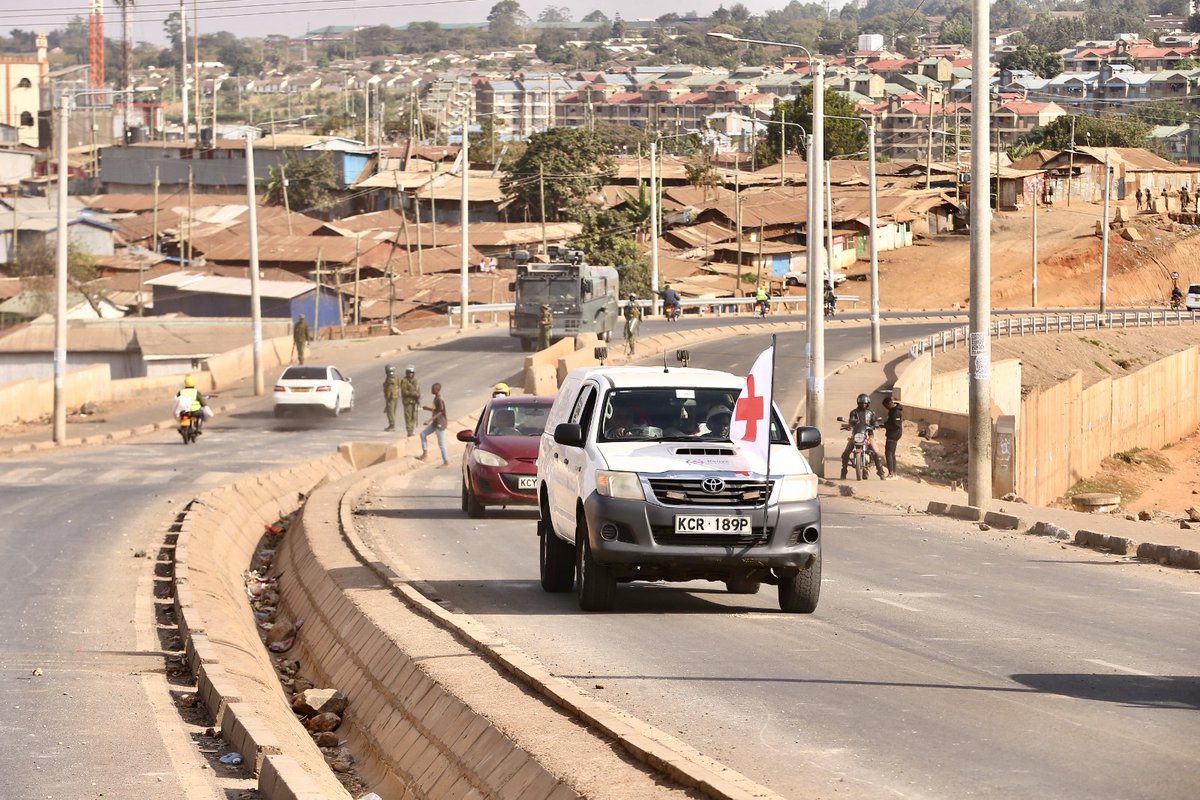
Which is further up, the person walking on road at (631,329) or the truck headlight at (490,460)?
the person walking on road at (631,329)

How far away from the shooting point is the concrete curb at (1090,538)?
17.6 m

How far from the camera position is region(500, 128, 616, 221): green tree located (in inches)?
4330

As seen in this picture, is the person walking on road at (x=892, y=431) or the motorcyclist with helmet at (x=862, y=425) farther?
the person walking on road at (x=892, y=431)

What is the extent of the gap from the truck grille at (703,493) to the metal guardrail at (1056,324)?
4237 cm

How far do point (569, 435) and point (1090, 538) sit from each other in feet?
27.4

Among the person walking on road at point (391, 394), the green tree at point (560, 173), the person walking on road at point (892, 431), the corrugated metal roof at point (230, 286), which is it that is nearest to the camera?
the person walking on road at point (892, 431)

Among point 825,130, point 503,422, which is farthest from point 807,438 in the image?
point 825,130

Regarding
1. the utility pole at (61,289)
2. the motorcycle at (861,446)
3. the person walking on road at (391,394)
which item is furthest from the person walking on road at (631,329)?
the motorcycle at (861,446)

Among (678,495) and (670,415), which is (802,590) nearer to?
(678,495)

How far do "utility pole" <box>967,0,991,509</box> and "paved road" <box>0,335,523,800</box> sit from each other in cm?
1095

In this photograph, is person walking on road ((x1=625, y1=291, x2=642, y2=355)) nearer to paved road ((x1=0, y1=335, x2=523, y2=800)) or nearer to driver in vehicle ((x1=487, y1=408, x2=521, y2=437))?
paved road ((x1=0, y1=335, x2=523, y2=800))

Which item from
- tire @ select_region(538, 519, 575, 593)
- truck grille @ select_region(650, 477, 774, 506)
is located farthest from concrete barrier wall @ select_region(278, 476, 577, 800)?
truck grille @ select_region(650, 477, 774, 506)

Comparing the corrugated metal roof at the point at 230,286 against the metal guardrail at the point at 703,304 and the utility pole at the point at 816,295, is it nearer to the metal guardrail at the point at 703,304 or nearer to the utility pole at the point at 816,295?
the metal guardrail at the point at 703,304

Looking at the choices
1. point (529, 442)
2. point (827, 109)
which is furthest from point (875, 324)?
point (827, 109)
